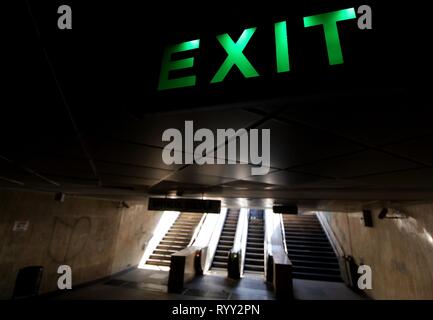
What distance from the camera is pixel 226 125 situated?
1395mm

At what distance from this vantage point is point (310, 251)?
1083cm

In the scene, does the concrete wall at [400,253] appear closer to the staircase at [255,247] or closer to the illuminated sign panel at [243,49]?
the staircase at [255,247]

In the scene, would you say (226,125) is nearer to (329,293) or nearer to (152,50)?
(152,50)

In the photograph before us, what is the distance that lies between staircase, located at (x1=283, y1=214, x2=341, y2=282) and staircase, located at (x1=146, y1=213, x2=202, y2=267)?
18.6 feet

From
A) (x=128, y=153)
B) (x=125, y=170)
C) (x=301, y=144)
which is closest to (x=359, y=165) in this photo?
(x=301, y=144)

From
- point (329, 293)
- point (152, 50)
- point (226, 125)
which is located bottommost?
point (329, 293)

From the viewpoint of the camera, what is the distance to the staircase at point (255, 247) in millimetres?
10250

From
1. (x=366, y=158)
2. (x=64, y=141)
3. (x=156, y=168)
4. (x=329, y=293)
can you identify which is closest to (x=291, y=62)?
(x=366, y=158)

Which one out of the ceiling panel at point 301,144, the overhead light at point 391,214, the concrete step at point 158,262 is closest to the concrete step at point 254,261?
the concrete step at point 158,262

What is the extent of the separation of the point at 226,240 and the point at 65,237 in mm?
8087

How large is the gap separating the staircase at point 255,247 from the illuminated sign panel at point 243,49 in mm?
10729

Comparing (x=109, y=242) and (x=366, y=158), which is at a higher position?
(x=366, y=158)

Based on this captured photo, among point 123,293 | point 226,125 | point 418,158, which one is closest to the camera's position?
point 226,125

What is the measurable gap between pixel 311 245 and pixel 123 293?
9219 millimetres
